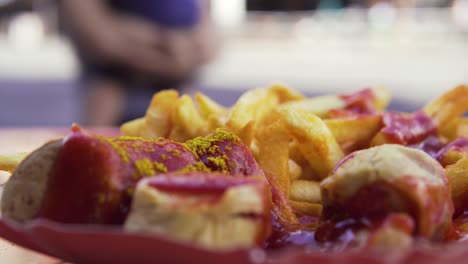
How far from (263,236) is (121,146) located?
24cm

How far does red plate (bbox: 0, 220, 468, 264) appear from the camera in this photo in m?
0.67

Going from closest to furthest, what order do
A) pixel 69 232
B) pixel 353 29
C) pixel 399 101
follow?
1. pixel 69 232
2. pixel 399 101
3. pixel 353 29

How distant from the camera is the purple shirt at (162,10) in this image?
12.2ft

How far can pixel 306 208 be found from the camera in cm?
108

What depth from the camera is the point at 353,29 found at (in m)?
5.48

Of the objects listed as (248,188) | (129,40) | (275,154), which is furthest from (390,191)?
(129,40)

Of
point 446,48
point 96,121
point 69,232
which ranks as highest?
point 69,232

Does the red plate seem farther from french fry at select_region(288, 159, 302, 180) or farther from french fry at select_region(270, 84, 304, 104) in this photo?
french fry at select_region(270, 84, 304, 104)

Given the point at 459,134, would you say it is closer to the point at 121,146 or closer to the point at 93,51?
the point at 121,146

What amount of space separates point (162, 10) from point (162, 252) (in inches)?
125

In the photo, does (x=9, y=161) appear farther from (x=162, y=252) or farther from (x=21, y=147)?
(x=21, y=147)

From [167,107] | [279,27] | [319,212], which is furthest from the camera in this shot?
[279,27]

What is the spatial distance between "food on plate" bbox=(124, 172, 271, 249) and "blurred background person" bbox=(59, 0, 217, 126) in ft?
9.72

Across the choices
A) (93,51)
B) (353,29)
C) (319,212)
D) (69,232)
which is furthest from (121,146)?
(353,29)
